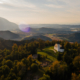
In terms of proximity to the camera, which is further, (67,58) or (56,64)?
(67,58)

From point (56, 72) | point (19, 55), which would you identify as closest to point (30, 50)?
point (19, 55)

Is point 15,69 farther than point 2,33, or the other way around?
point 2,33

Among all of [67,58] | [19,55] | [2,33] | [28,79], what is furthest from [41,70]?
[2,33]

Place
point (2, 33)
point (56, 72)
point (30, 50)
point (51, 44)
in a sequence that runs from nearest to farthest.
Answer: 1. point (56, 72)
2. point (30, 50)
3. point (51, 44)
4. point (2, 33)

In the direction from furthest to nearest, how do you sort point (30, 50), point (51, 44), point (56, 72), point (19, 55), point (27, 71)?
point (51, 44), point (30, 50), point (19, 55), point (27, 71), point (56, 72)

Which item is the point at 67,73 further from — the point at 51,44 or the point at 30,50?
the point at 51,44

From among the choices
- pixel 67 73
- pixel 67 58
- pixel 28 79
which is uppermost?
pixel 67 58

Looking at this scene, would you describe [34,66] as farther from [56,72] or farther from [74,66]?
[74,66]

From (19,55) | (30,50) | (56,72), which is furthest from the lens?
(30,50)

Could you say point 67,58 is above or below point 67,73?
above
